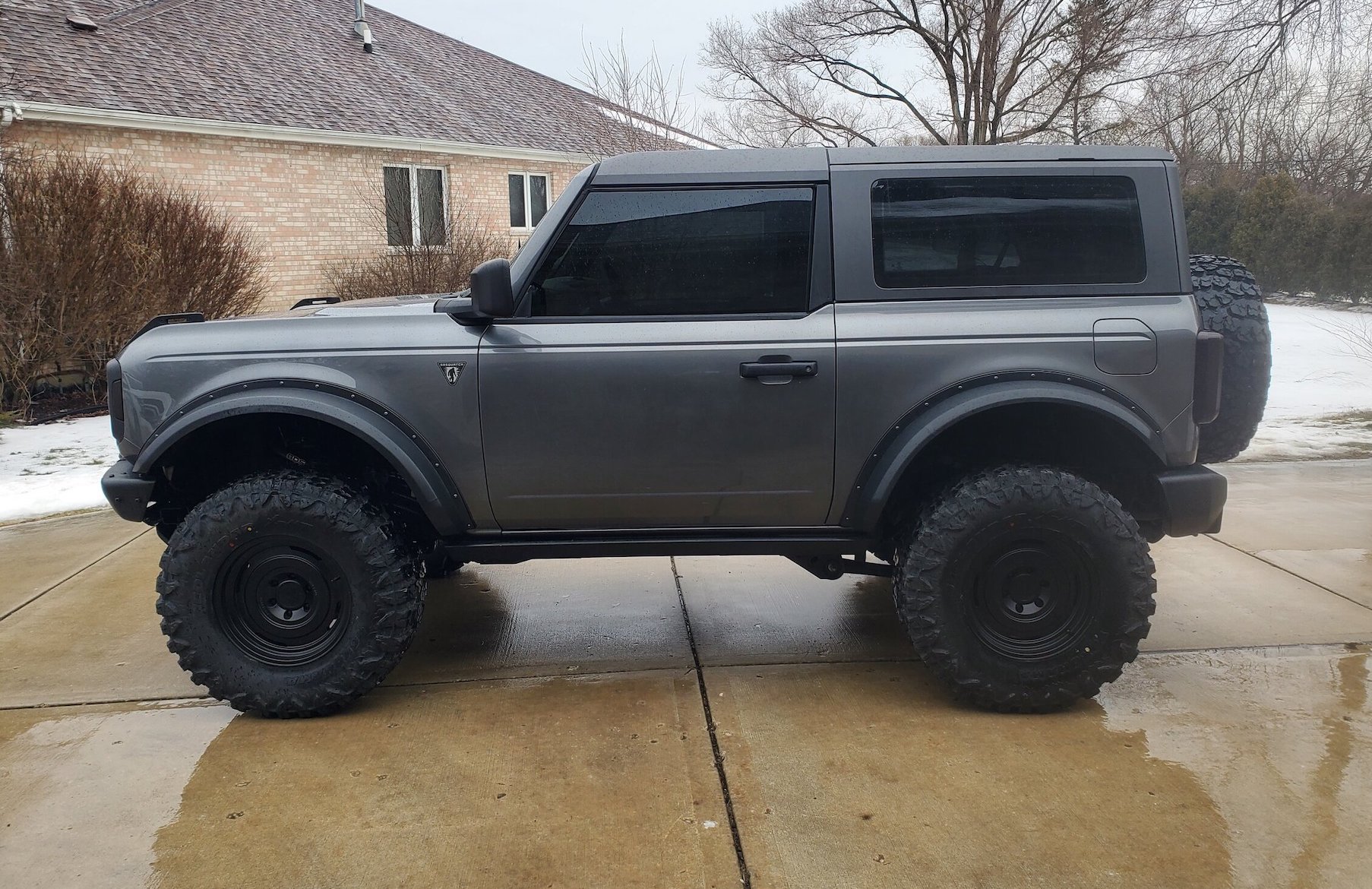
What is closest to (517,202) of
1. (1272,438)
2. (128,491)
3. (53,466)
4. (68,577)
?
(53,466)

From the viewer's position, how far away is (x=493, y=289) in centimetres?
341

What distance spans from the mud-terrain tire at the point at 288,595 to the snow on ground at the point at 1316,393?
6.61 metres

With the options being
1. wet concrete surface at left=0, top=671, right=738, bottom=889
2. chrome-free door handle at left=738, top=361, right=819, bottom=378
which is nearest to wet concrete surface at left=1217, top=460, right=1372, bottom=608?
chrome-free door handle at left=738, top=361, right=819, bottom=378

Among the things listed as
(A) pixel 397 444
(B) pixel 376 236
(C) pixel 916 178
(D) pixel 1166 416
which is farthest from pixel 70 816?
(B) pixel 376 236

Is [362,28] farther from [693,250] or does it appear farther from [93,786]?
[93,786]

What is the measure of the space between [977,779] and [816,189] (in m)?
2.04

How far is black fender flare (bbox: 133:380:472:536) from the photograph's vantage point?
3.48 meters

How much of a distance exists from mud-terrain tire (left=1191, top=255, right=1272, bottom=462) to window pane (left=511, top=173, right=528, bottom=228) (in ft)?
60.7

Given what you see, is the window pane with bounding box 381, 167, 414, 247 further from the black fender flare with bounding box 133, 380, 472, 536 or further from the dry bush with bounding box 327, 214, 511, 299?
the black fender flare with bounding box 133, 380, 472, 536

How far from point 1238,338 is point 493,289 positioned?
8.80 ft

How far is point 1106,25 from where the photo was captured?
56.3 feet

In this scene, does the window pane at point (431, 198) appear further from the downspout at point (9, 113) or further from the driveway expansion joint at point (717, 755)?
the driveway expansion joint at point (717, 755)

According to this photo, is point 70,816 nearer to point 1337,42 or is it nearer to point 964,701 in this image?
point 964,701

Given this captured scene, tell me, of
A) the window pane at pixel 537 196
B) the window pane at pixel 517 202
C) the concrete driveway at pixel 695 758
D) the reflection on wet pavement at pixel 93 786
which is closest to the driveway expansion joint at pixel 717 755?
the concrete driveway at pixel 695 758
